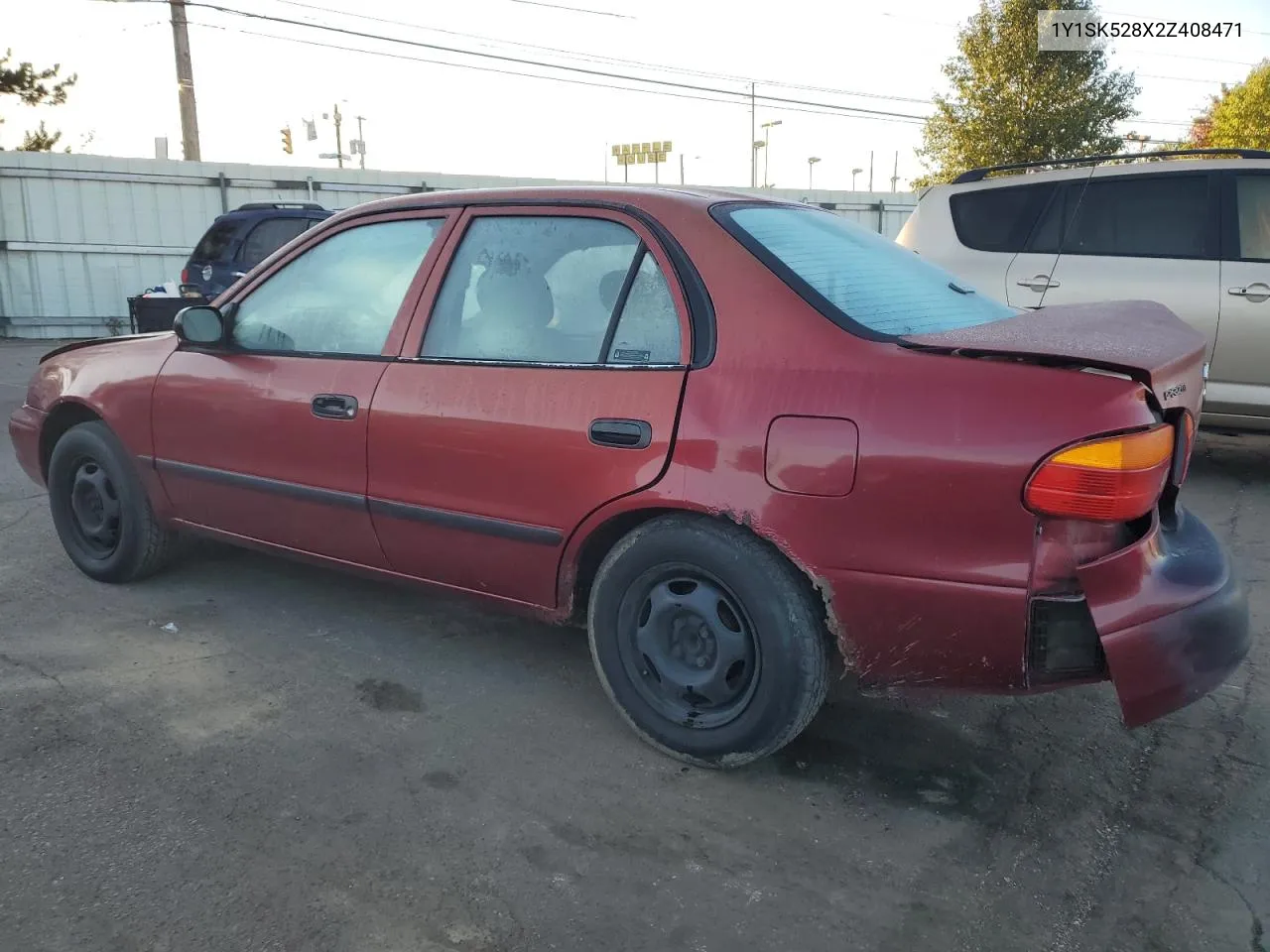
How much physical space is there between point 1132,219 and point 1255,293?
809 millimetres

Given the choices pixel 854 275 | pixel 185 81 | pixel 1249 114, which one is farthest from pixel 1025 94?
pixel 854 275

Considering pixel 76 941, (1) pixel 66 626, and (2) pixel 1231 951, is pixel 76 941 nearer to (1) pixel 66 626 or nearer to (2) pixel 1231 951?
(1) pixel 66 626

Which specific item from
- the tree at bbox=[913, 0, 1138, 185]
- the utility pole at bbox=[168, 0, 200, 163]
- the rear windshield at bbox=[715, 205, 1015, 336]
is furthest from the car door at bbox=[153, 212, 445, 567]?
the tree at bbox=[913, 0, 1138, 185]

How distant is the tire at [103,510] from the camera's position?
409cm

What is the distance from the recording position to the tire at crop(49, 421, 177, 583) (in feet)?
13.4

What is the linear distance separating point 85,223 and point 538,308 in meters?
16.3

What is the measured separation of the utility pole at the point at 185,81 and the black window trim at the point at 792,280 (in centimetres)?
1906

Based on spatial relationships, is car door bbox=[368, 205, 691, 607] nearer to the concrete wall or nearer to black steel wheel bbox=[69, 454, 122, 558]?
black steel wheel bbox=[69, 454, 122, 558]

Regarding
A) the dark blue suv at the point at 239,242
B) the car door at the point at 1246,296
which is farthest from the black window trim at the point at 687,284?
the dark blue suv at the point at 239,242

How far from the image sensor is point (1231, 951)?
2.08 metres

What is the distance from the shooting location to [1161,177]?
238 inches

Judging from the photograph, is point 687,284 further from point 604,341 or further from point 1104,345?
point 1104,345

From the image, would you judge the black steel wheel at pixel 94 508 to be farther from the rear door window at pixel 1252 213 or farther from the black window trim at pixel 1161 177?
the rear door window at pixel 1252 213

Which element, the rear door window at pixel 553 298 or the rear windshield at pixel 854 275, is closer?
the rear windshield at pixel 854 275
